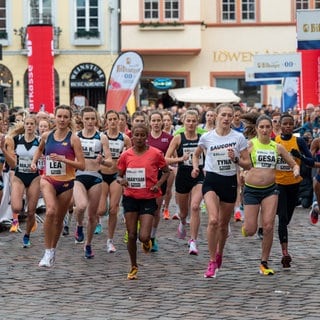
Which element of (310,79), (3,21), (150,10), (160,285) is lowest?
(160,285)

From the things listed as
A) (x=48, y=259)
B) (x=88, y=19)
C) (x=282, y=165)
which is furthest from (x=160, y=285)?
(x=88, y=19)

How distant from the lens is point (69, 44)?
159ft

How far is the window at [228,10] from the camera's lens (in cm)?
4919

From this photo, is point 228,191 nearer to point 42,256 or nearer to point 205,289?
point 205,289

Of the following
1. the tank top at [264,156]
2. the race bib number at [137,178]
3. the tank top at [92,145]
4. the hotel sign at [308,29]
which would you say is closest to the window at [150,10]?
the hotel sign at [308,29]

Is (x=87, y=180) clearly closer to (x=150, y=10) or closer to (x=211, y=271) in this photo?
(x=211, y=271)

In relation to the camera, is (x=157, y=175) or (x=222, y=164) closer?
(x=222, y=164)

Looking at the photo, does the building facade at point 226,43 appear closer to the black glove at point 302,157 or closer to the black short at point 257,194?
the black glove at point 302,157

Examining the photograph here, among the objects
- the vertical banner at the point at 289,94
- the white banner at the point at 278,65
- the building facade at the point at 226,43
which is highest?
the building facade at the point at 226,43

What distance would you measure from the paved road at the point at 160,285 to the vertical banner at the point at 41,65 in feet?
40.6

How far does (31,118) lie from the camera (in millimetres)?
15773

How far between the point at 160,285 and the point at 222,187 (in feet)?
4.66

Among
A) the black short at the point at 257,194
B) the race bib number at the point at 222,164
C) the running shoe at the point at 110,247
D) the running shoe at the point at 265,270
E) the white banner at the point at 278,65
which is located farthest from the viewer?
the white banner at the point at 278,65

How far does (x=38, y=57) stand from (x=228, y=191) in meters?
15.7
